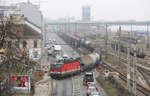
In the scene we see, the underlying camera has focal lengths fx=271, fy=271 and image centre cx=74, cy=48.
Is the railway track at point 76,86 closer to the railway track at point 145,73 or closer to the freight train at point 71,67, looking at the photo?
the freight train at point 71,67

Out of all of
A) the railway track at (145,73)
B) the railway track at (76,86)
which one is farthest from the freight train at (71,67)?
the railway track at (145,73)

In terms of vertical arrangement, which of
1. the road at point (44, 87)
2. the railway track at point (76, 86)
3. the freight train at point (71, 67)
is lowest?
the railway track at point (76, 86)

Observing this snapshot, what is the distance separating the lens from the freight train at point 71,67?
19.7 m

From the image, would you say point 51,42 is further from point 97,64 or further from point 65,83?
point 65,83

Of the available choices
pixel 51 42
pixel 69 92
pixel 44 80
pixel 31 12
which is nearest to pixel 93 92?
pixel 69 92

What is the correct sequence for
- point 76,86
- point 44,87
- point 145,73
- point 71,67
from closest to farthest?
point 44,87 < point 76,86 < point 71,67 < point 145,73

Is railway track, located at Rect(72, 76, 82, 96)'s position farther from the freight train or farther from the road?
the road

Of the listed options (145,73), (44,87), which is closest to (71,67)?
(44,87)

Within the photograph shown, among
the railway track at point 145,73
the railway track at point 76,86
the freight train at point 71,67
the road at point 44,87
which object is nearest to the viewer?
the road at point 44,87

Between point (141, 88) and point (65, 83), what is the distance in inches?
209

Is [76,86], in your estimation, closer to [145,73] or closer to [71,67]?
[71,67]

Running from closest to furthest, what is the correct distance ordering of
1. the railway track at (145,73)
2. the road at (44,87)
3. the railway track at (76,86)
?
the road at (44,87)
the railway track at (76,86)
the railway track at (145,73)

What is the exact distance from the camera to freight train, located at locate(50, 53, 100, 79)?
19656 mm

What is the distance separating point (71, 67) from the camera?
2086cm
